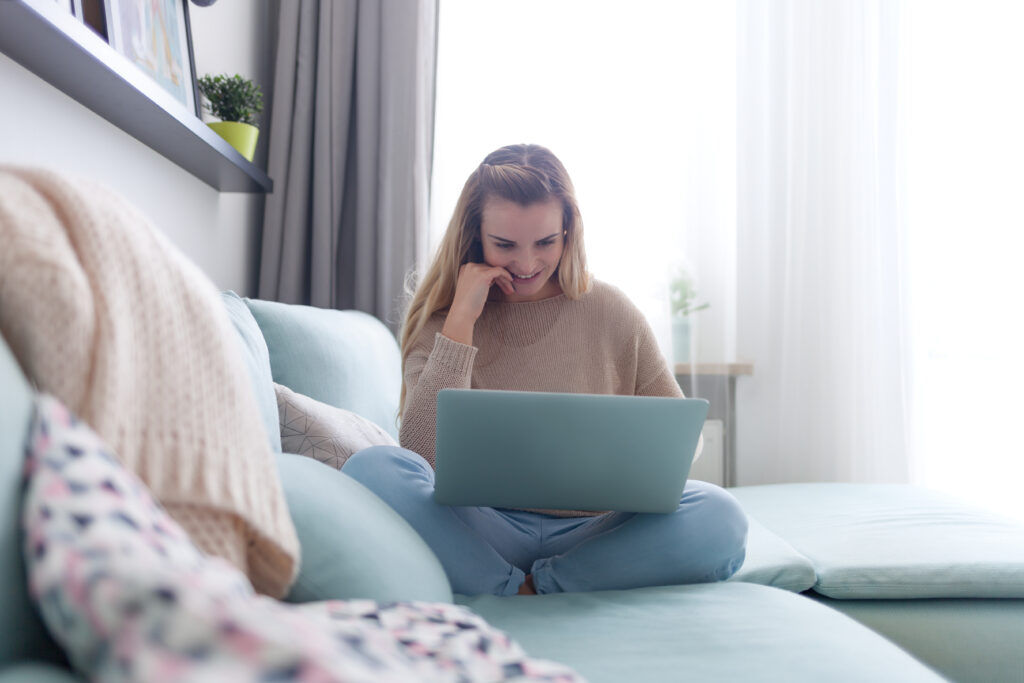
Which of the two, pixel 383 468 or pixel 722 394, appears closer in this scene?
pixel 383 468

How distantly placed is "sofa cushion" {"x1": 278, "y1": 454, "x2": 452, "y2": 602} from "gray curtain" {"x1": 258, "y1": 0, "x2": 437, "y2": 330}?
1.76 metres

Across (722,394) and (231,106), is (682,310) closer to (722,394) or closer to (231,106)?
(722,394)

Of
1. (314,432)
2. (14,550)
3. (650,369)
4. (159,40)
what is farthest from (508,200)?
(14,550)

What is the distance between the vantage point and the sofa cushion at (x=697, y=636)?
79 cm

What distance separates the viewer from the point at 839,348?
2.57m

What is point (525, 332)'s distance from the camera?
1547 millimetres

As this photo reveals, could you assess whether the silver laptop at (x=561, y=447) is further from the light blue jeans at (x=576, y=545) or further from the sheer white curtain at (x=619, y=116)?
the sheer white curtain at (x=619, y=116)

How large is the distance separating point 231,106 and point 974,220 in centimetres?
243

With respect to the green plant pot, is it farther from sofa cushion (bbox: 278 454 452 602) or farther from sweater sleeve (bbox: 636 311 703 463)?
sofa cushion (bbox: 278 454 452 602)

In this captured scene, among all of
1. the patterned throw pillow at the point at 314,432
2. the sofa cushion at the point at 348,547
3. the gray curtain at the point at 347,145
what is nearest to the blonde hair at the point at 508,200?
the patterned throw pillow at the point at 314,432

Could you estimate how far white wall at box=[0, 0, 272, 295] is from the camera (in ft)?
3.68

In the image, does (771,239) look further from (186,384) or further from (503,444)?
(186,384)

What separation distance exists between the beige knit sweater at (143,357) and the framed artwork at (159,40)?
92cm

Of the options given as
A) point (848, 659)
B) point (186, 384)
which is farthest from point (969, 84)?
point (186, 384)
